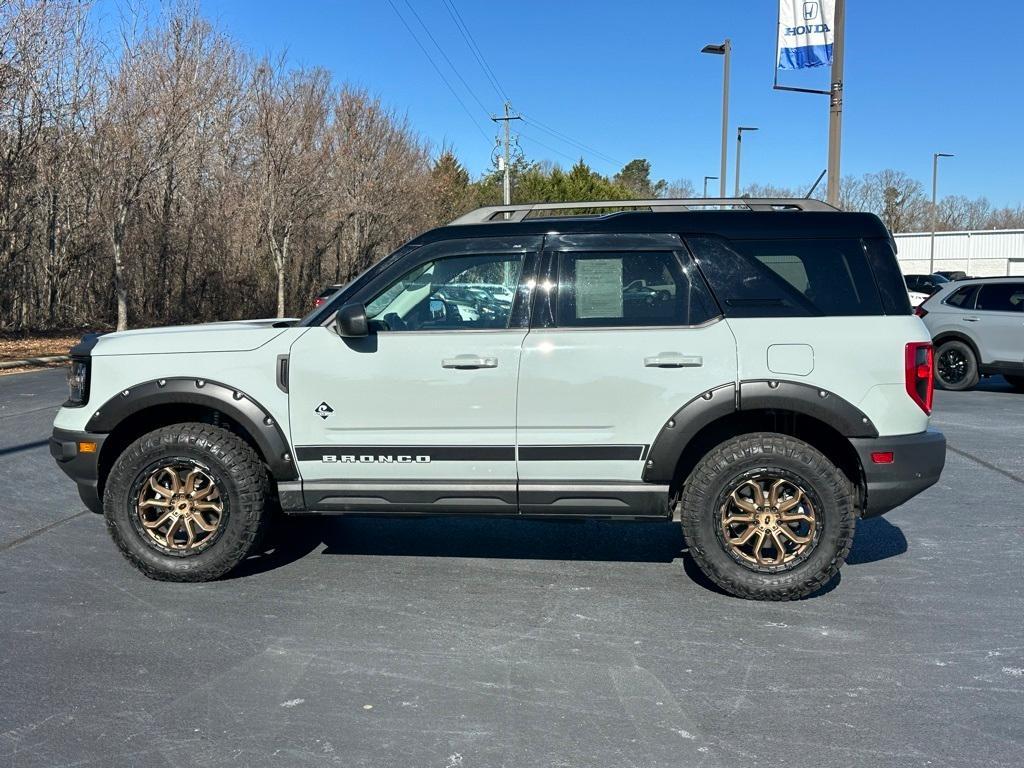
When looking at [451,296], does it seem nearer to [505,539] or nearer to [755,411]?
[755,411]

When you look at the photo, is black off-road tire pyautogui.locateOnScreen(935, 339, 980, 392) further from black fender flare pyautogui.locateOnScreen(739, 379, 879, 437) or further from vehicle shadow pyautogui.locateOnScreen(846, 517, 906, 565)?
black fender flare pyautogui.locateOnScreen(739, 379, 879, 437)

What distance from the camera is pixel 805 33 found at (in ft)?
41.9

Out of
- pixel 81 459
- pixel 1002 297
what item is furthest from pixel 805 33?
pixel 81 459

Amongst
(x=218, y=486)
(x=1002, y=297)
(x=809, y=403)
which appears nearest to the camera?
(x=809, y=403)

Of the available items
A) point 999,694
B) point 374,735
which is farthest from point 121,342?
point 999,694

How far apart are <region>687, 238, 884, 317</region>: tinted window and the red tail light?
→ 0.23 metres

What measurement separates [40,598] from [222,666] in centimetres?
152

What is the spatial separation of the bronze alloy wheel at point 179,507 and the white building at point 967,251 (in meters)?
65.8

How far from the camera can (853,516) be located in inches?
190

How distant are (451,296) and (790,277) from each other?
1.81 meters

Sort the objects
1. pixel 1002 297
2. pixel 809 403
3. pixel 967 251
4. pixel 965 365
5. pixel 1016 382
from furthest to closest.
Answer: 1. pixel 967 251
2. pixel 1016 382
3. pixel 965 365
4. pixel 1002 297
5. pixel 809 403

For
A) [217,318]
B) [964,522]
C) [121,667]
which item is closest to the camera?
[121,667]

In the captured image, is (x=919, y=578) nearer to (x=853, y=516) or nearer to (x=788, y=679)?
(x=853, y=516)

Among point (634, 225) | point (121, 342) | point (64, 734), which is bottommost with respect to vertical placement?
point (64, 734)
